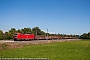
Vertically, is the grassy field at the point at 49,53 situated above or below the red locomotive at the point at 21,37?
below

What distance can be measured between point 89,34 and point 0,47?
107028 millimetres

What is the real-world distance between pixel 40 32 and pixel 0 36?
71665mm

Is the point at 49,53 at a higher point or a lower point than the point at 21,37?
lower

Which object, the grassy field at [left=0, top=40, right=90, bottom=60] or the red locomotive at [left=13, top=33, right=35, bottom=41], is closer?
the grassy field at [left=0, top=40, right=90, bottom=60]

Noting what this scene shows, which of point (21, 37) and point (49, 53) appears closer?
point (49, 53)

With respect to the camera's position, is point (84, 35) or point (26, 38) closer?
point (26, 38)

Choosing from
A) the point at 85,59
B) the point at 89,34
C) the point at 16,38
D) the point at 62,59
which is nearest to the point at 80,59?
the point at 85,59

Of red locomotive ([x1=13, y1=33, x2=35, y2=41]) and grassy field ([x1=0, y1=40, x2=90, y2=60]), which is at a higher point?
red locomotive ([x1=13, y1=33, x2=35, y2=41])

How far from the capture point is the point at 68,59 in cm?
1402

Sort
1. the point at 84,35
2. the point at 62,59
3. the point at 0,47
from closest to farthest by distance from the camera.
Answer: the point at 62,59, the point at 0,47, the point at 84,35

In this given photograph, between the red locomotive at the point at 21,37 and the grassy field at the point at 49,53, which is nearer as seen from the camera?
the grassy field at the point at 49,53

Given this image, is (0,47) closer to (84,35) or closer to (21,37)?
(21,37)

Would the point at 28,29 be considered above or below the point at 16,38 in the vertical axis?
above

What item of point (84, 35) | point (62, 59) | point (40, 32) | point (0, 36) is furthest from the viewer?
point (40, 32)
